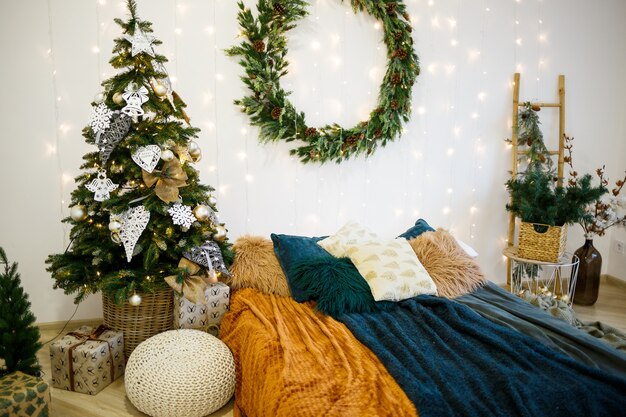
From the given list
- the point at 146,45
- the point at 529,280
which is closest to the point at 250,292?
the point at 146,45

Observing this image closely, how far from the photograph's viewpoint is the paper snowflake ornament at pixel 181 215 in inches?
89.4

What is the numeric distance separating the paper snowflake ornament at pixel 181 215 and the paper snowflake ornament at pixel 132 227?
0.38 feet

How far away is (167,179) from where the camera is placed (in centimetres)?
225

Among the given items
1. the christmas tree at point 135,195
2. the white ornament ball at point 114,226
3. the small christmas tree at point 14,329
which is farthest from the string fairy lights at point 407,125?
the small christmas tree at point 14,329

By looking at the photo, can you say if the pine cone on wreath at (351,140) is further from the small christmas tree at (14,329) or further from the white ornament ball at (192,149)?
the small christmas tree at (14,329)

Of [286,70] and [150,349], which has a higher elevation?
[286,70]

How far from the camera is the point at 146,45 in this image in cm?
217

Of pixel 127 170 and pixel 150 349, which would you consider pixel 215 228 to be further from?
pixel 150 349

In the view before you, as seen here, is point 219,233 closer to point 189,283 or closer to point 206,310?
point 189,283

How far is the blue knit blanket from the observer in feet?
5.16

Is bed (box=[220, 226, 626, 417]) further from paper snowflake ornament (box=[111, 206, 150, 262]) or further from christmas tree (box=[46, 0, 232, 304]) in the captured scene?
paper snowflake ornament (box=[111, 206, 150, 262])

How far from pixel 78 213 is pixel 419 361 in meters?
1.73

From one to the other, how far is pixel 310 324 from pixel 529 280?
216 cm

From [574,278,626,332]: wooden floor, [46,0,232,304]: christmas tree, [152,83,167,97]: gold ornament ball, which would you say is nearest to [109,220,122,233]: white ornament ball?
[46,0,232,304]: christmas tree
